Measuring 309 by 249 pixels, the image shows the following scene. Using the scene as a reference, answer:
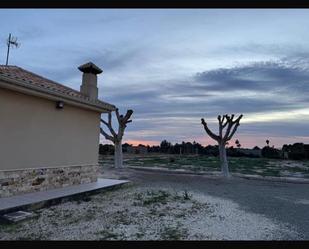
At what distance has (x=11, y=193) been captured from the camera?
699 centimetres

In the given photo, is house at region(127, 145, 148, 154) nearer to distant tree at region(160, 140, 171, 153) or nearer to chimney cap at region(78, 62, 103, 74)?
distant tree at region(160, 140, 171, 153)

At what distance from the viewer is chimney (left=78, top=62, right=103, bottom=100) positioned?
10969mm

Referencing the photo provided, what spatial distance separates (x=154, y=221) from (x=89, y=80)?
24.0 ft

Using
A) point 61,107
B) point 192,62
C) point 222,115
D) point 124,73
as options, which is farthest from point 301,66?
point 61,107

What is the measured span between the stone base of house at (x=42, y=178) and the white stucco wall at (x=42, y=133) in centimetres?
18

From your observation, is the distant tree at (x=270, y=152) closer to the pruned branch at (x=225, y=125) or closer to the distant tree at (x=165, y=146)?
the distant tree at (x=165, y=146)

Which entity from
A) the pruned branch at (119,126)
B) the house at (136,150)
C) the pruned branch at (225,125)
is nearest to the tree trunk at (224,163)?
the pruned branch at (225,125)

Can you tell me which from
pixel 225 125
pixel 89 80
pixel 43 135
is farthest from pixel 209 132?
pixel 43 135

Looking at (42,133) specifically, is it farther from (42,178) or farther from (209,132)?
(209,132)

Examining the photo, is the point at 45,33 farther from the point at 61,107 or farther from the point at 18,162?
the point at 18,162

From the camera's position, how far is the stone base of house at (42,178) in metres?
6.93

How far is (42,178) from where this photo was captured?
801cm

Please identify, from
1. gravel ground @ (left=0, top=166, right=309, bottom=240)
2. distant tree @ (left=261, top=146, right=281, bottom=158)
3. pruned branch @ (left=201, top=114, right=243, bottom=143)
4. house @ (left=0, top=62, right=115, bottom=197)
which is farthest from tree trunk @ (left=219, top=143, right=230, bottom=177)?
distant tree @ (left=261, top=146, right=281, bottom=158)
